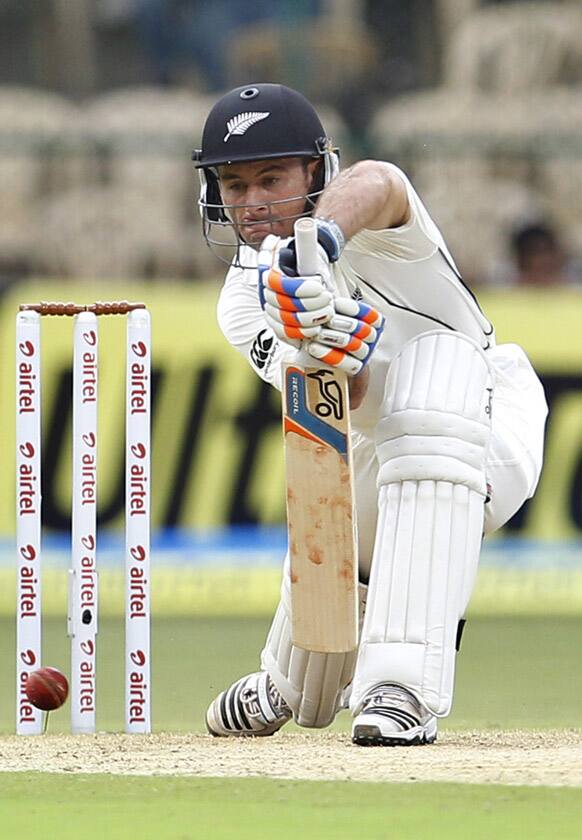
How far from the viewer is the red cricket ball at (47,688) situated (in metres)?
3.89

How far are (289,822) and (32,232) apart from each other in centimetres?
785

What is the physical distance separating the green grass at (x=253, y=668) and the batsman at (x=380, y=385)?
602 millimetres

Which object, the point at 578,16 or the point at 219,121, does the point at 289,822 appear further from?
the point at 578,16

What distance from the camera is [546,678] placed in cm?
574

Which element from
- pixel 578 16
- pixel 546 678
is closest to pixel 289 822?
pixel 546 678

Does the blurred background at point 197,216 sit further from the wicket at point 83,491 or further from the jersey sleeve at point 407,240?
the jersey sleeve at point 407,240

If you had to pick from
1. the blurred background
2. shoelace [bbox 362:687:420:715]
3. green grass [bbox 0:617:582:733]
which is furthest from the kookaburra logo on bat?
the blurred background

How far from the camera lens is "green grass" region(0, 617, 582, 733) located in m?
4.81

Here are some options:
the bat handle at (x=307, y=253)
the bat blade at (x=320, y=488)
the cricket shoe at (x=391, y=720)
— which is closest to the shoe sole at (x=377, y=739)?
the cricket shoe at (x=391, y=720)

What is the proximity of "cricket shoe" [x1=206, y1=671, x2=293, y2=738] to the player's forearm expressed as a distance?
1.14 m

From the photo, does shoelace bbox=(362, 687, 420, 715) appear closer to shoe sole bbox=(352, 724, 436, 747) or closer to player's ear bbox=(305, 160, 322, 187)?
shoe sole bbox=(352, 724, 436, 747)

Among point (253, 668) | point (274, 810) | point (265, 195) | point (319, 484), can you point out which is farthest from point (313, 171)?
point (253, 668)

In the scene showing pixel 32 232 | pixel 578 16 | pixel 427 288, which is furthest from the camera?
pixel 578 16

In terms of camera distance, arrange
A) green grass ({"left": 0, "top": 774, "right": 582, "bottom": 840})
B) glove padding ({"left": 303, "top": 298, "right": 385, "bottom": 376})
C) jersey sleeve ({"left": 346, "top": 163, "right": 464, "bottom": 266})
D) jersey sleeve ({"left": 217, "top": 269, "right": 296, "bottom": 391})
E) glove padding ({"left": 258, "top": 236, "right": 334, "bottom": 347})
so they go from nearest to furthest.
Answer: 1. green grass ({"left": 0, "top": 774, "right": 582, "bottom": 840})
2. glove padding ({"left": 258, "top": 236, "right": 334, "bottom": 347})
3. glove padding ({"left": 303, "top": 298, "right": 385, "bottom": 376})
4. jersey sleeve ({"left": 346, "top": 163, "right": 464, "bottom": 266})
5. jersey sleeve ({"left": 217, "top": 269, "right": 296, "bottom": 391})
